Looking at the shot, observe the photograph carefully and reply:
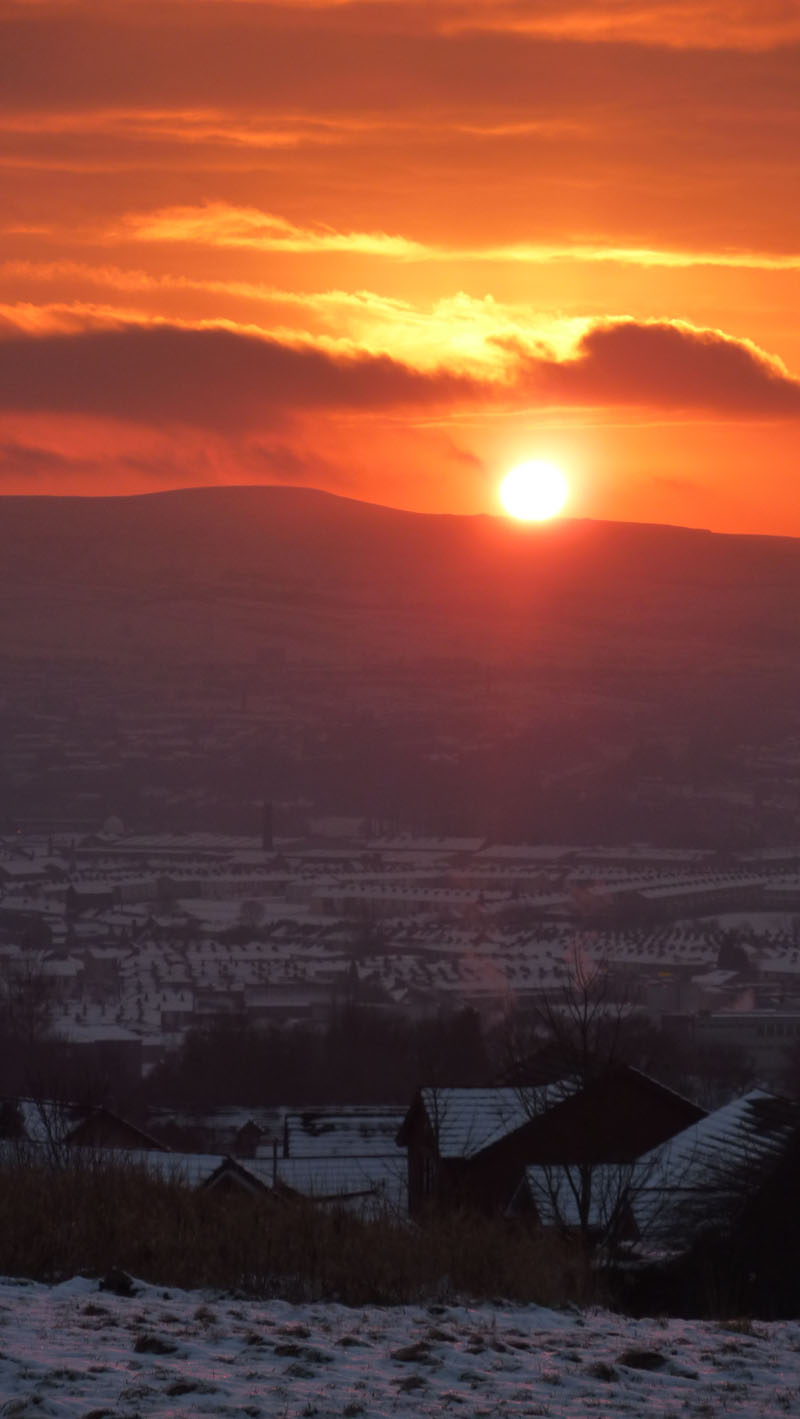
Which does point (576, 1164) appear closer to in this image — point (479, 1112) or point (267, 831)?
point (479, 1112)

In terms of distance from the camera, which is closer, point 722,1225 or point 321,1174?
point 722,1225

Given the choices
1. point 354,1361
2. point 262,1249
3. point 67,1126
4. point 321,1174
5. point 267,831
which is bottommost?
point 354,1361

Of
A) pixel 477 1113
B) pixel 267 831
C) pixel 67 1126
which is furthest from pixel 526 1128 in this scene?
pixel 267 831

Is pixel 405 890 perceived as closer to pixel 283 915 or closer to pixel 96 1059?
pixel 283 915

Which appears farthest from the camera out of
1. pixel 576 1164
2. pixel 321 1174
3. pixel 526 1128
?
pixel 321 1174

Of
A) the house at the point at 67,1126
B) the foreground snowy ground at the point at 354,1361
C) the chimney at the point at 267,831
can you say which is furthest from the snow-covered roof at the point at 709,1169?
the chimney at the point at 267,831

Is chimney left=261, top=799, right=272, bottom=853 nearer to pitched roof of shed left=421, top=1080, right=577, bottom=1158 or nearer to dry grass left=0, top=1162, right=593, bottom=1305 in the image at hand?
pitched roof of shed left=421, top=1080, right=577, bottom=1158
